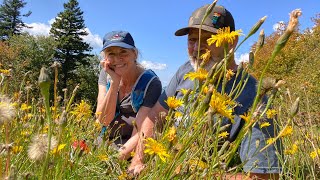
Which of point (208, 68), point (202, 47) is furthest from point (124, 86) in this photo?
point (208, 68)

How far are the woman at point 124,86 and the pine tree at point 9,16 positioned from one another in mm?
34269

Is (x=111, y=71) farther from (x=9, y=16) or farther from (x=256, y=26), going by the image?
(x=9, y=16)

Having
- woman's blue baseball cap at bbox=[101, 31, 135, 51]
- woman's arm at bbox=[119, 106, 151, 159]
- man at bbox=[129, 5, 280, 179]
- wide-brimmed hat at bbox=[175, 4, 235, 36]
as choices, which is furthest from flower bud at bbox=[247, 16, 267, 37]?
woman's blue baseball cap at bbox=[101, 31, 135, 51]

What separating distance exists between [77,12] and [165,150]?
32548 mm

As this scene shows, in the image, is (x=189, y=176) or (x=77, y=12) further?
(x=77, y=12)

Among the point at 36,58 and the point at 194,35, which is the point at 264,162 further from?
the point at 36,58

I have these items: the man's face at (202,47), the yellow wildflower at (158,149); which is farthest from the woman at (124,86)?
the yellow wildflower at (158,149)

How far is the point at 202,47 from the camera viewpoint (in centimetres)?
227

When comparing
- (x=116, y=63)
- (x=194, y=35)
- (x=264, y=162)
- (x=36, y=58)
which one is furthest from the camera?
(x=36, y=58)

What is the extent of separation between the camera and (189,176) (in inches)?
38.2

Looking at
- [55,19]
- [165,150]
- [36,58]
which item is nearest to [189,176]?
[165,150]

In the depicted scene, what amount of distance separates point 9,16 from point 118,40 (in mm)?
35962

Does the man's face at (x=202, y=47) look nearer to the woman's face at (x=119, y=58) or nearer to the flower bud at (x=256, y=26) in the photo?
the woman's face at (x=119, y=58)

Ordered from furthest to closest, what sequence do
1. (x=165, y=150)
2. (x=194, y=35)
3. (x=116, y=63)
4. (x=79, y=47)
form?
(x=79, y=47)
(x=116, y=63)
(x=194, y=35)
(x=165, y=150)
